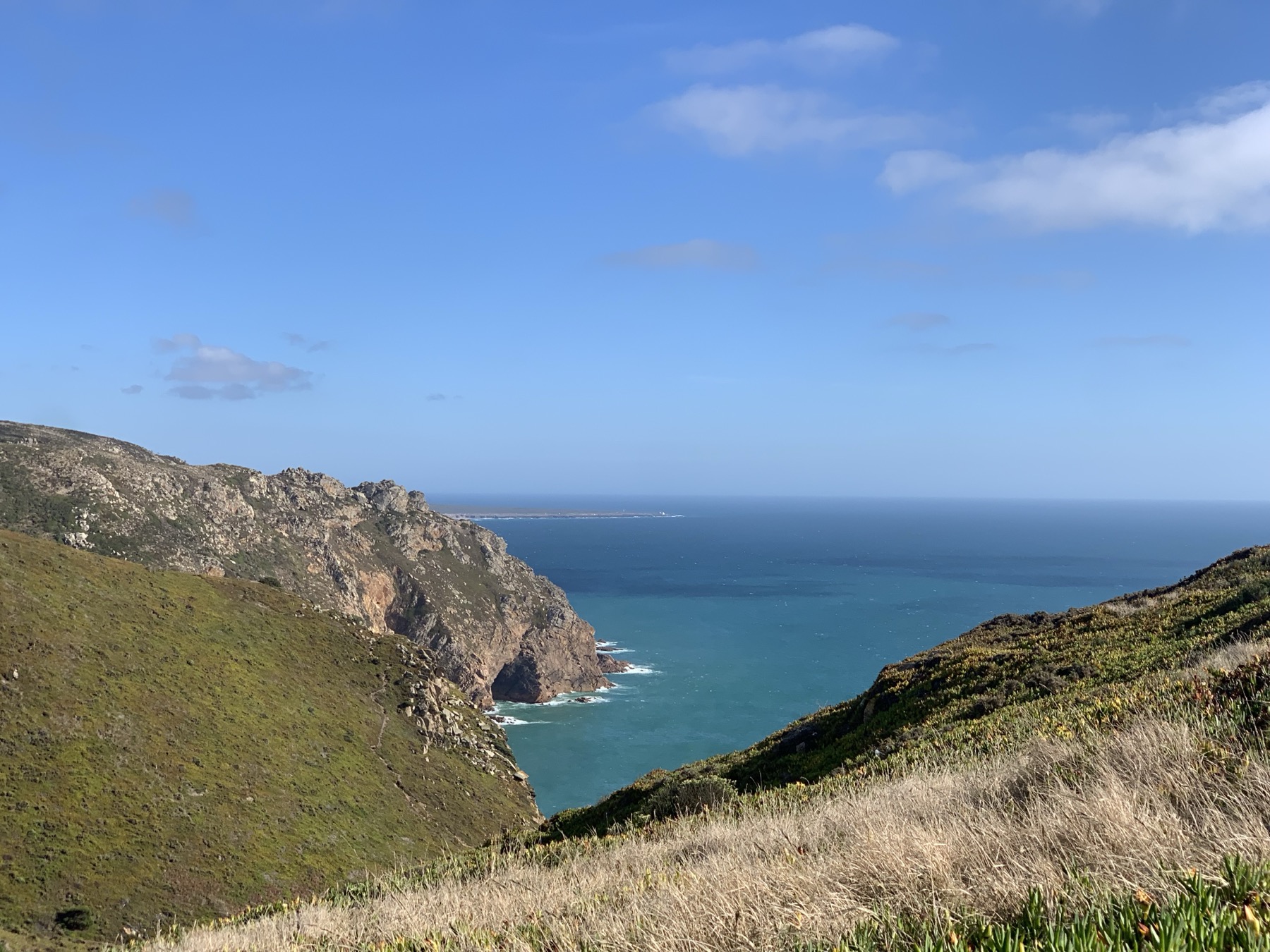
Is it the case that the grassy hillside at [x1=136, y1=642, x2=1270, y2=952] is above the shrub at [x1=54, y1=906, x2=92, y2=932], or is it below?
above

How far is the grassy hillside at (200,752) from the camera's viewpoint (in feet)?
121

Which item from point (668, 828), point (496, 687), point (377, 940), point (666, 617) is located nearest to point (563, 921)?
point (377, 940)

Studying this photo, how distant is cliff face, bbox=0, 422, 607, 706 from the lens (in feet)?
282

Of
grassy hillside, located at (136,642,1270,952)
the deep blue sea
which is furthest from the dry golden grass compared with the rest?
the deep blue sea

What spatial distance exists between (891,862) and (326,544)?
391ft

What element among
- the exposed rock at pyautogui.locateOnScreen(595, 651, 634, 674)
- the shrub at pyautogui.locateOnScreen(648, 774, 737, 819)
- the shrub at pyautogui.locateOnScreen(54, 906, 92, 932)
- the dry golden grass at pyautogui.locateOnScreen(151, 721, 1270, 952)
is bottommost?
the exposed rock at pyautogui.locateOnScreen(595, 651, 634, 674)

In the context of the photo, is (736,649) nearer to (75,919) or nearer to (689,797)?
(75,919)

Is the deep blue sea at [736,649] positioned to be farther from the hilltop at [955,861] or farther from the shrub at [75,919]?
the hilltop at [955,861]

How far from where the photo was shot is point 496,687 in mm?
123625

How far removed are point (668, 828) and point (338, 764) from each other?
52556mm

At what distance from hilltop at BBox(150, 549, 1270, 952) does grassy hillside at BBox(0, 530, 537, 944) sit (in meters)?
27.7

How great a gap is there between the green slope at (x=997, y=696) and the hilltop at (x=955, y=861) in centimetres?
21

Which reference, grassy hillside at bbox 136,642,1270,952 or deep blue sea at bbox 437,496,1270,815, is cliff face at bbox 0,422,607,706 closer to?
deep blue sea at bbox 437,496,1270,815

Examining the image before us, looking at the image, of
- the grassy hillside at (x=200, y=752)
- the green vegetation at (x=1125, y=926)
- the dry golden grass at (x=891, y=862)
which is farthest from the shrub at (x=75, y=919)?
the green vegetation at (x=1125, y=926)
